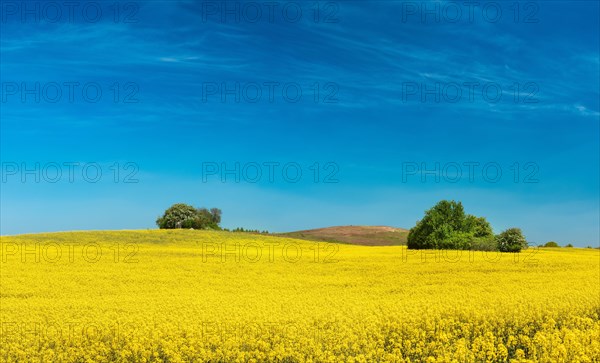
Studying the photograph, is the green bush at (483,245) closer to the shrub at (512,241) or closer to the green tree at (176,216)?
the shrub at (512,241)

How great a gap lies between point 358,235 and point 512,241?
32207 mm

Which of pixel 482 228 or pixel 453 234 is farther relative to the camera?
pixel 482 228

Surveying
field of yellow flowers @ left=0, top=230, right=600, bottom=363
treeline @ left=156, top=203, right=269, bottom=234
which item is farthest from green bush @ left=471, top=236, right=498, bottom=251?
treeline @ left=156, top=203, right=269, bottom=234

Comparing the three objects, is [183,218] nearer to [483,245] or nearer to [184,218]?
[184,218]

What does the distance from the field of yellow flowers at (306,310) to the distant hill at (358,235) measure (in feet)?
105

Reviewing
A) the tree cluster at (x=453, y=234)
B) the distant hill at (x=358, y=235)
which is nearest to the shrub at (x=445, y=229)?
the tree cluster at (x=453, y=234)

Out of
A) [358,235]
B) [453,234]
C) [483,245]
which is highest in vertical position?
[453,234]

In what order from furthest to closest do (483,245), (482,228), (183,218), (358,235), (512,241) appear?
(183,218) < (358,235) < (482,228) < (483,245) < (512,241)

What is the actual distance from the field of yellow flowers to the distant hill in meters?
32.1

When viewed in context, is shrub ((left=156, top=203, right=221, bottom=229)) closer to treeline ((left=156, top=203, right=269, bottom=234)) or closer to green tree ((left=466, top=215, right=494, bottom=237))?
treeline ((left=156, top=203, right=269, bottom=234))

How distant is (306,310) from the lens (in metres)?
13.6

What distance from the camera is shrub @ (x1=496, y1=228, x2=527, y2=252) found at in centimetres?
3225

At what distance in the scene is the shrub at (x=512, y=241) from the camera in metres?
32.2

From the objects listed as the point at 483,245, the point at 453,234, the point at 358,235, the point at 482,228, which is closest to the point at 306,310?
the point at 453,234
